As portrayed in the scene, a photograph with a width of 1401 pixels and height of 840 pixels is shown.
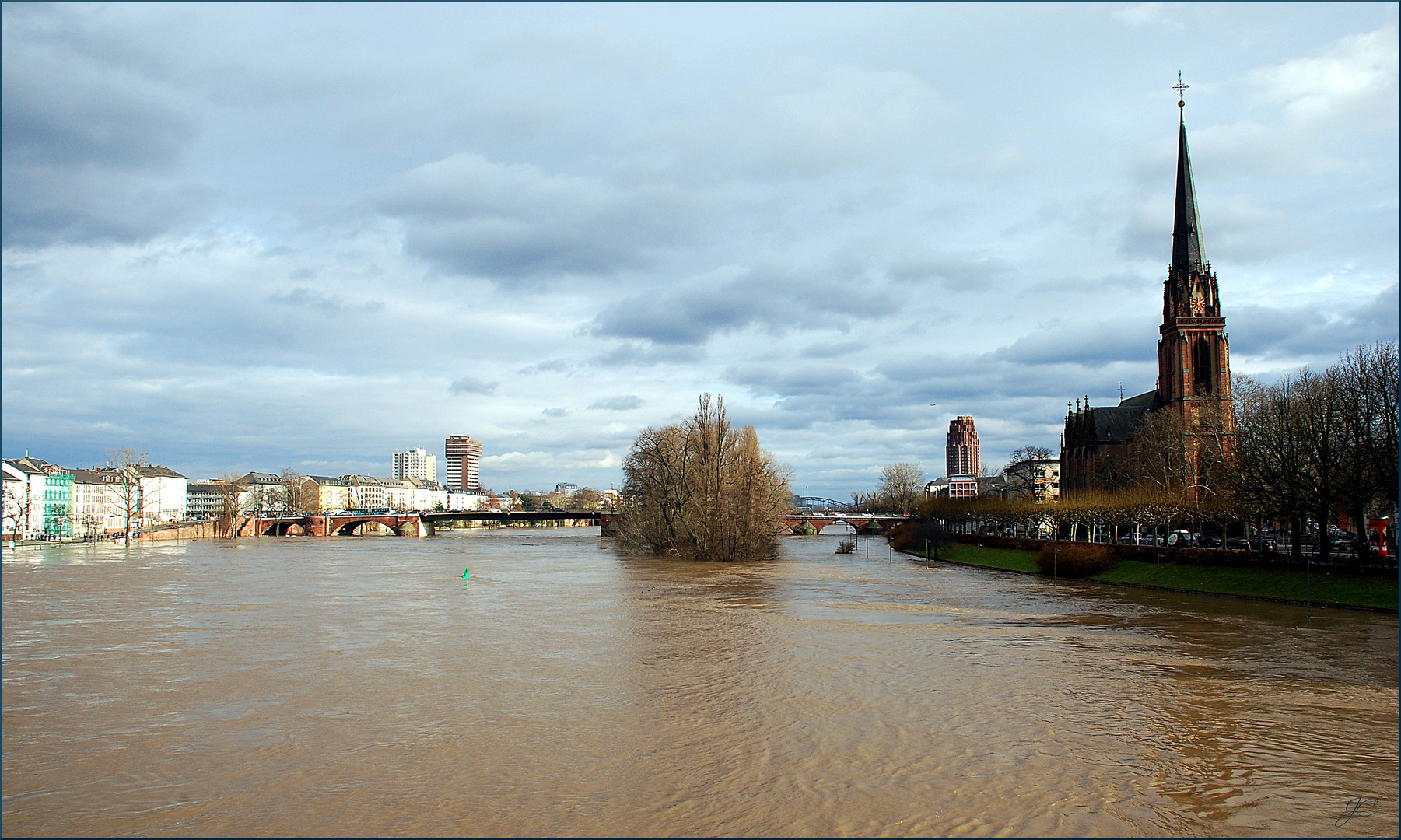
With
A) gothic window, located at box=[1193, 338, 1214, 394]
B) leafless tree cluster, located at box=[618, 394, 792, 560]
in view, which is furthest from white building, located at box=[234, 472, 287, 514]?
gothic window, located at box=[1193, 338, 1214, 394]

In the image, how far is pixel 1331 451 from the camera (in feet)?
135

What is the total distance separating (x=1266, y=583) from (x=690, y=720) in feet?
111

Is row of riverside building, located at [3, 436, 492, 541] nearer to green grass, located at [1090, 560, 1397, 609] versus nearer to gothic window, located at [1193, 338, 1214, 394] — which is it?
green grass, located at [1090, 560, 1397, 609]

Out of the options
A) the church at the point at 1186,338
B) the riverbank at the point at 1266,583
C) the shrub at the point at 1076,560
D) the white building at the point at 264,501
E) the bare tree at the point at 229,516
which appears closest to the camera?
the riverbank at the point at 1266,583

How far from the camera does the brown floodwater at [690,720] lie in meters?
12.9

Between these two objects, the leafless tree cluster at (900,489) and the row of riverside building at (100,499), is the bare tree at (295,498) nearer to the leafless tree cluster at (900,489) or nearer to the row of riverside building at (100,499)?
the row of riverside building at (100,499)

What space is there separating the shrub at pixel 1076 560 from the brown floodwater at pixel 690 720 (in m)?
16.8

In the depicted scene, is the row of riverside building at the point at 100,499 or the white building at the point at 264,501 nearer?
the row of riverside building at the point at 100,499

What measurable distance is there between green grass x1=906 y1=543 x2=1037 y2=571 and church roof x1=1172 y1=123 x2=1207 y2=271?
40.6 meters

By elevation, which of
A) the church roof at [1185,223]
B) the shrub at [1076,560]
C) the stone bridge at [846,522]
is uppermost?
the church roof at [1185,223]

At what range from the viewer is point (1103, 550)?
5512 centimetres

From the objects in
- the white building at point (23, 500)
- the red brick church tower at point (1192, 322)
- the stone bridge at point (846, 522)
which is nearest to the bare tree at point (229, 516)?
the white building at point (23, 500)

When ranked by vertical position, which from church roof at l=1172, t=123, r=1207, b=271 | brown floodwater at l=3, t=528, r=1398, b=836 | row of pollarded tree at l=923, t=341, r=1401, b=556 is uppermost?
church roof at l=1172, t=123, r=1207, b=271

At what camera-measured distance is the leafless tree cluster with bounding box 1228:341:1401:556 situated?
39.6m
